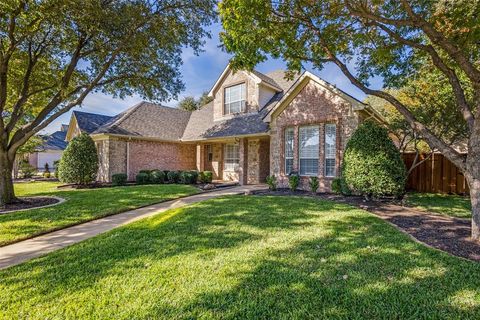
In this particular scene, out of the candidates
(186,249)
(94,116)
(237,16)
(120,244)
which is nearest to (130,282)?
(186,249)

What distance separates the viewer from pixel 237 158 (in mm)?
17953

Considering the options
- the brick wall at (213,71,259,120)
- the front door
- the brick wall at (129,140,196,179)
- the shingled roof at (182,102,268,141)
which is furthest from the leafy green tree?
the brick wall at (213,71,259,120)

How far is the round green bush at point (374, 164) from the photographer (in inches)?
346

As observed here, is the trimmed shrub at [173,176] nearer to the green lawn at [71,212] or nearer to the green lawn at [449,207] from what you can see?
the green lawn at [71,212]

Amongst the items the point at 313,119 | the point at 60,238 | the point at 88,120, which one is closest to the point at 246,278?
the point at 60,238

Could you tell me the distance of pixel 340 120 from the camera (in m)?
11.2

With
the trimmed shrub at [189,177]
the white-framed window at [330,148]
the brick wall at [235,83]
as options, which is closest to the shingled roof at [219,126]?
the brick wall at [235,83]

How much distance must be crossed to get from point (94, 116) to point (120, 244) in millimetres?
19752

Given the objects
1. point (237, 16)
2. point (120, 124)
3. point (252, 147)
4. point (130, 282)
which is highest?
point (237, 16)

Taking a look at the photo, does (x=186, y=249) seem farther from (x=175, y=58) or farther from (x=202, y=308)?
(x=175, y=58)

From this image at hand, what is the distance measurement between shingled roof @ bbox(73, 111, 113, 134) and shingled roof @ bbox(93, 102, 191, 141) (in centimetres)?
104

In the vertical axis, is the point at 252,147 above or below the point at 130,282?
above

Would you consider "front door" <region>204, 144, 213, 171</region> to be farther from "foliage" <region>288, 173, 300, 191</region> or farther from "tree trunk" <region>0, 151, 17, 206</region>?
"tree trunk" <region>0, 151, 17, 206</region>

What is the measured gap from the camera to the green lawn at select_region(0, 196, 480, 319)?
2.96m
